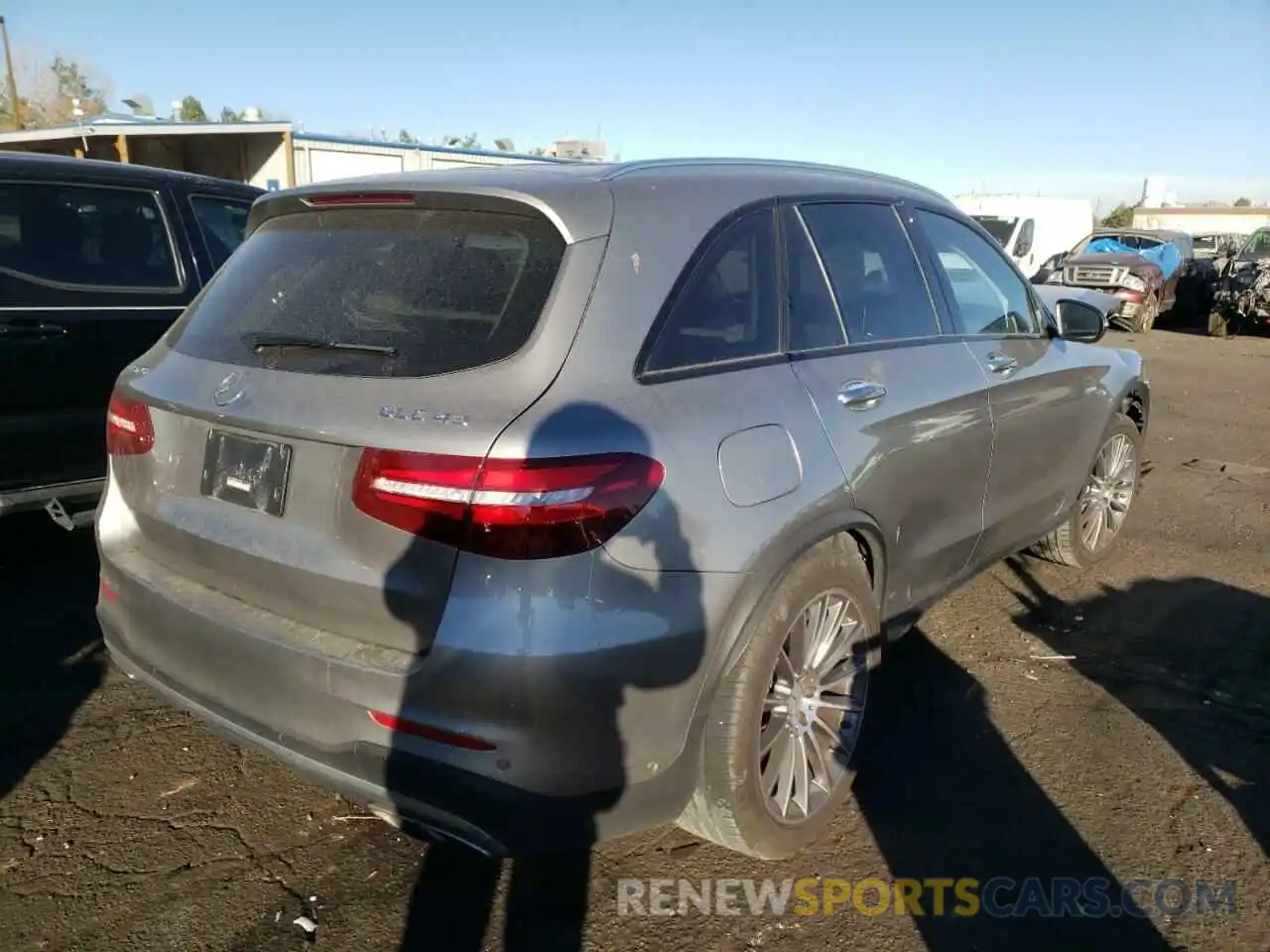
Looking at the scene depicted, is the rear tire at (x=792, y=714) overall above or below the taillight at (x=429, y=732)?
below

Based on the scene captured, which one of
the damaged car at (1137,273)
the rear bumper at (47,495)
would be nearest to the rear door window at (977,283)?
the rear bumper at (47,495)

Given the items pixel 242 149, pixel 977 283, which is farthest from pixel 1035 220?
Result: pixel 977 283

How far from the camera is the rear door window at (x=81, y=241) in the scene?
4.39 m

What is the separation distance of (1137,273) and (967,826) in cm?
1864

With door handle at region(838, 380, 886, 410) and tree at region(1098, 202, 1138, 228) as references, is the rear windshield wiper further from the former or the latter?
tree at region(1098, 202, 1138, 228)

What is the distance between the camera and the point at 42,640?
3.95m

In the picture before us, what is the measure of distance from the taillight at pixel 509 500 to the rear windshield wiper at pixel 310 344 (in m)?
0.30

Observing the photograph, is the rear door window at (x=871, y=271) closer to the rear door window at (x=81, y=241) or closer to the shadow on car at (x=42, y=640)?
the shadow on car at (x=42, y=640)

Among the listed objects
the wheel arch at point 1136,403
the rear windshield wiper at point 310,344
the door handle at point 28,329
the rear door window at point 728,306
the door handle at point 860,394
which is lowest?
the wheel arch at point 1136,403

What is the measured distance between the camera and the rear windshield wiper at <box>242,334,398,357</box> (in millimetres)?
2314

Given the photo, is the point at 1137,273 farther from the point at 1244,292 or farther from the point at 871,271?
the point at 871,271

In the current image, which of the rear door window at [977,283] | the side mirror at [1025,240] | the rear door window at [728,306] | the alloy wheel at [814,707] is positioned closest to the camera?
the rear door window at [728,306]

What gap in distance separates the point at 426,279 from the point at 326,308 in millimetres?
302

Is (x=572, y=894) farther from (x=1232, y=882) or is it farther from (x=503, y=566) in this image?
(x=1232, y=882)
